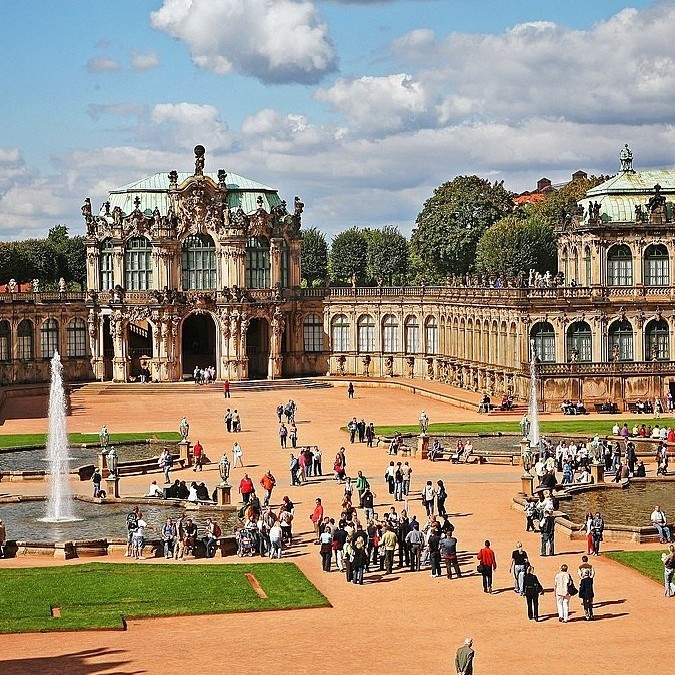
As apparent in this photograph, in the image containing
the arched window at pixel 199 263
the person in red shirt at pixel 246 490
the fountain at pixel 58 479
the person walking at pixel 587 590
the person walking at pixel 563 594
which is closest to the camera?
the person walking at pixel 563 594

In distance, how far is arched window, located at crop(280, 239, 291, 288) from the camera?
131875 millimetres

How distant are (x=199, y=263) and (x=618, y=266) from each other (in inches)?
1431

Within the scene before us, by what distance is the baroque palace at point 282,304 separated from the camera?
109938 mm

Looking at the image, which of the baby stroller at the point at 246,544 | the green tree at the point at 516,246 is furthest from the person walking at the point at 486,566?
the green tree at the point at 516,246

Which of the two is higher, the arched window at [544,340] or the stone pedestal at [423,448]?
the arched window at [544,340]

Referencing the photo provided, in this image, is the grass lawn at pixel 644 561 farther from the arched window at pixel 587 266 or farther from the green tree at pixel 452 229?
the green tree at pixel 452 229

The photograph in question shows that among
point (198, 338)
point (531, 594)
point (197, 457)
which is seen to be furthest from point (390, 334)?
point (531, 594)

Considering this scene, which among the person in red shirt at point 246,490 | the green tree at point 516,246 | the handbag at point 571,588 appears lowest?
the handbag at point 571,588

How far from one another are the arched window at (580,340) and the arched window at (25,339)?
4454cm

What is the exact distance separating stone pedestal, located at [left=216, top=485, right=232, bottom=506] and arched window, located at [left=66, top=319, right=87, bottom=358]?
66335 mm

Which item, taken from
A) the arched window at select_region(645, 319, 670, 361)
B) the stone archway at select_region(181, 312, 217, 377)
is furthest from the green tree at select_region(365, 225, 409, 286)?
the arched window at select_region(645, 319, 670, 361)

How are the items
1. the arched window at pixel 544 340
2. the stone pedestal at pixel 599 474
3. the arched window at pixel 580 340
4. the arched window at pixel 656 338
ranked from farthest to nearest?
the arched window at pixel 656 338 < the arched window at pixel 580 340 < the arched window at pixel 544 340 < the stone pedestal at pixel 599 474

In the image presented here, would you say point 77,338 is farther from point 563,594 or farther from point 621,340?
point 563,594

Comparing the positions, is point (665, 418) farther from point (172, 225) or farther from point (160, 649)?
point (160, 649)
